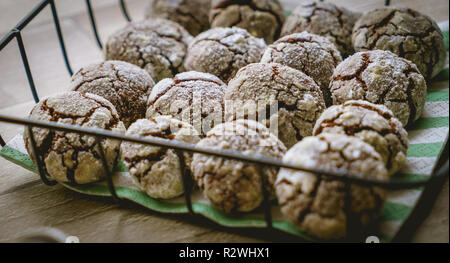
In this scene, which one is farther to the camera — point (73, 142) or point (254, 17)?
point (254, 17)

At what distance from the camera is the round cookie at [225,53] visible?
1248mm

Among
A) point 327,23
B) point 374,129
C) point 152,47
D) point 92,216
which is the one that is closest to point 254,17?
point 327,23

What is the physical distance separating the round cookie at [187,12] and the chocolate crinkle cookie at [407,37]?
0.69 m

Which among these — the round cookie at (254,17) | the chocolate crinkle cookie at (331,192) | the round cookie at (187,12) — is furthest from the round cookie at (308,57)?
the round cookie at (187,12)

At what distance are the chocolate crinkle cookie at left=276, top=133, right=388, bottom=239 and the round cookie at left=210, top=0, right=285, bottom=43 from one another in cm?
83

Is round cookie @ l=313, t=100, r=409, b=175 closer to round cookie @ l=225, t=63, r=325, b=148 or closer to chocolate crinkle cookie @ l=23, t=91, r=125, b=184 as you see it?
round cookie @ l=225, t=63, r=325, b=148

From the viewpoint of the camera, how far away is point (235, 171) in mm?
810

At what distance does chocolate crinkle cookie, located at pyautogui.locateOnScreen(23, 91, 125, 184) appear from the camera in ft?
3.18

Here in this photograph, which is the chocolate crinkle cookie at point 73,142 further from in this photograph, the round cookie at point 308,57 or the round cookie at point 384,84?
the round cookie at point 384,84

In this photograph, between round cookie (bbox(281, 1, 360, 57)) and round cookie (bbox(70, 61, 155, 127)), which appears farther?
round cookie (bbox(281, 1, 360, 57))

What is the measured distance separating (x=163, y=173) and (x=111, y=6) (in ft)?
Result: 6.53

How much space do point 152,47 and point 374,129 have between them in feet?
2.69

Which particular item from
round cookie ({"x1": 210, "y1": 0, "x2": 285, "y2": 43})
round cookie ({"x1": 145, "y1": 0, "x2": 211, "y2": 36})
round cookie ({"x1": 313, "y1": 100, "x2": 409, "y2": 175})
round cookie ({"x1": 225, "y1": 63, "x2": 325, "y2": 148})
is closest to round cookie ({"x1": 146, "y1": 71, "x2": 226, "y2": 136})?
round cookie ({"x1": 225, "y1": 63, "x2": 325, "y2": 148})

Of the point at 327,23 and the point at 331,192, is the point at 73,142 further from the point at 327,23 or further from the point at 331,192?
the point at 327,23
